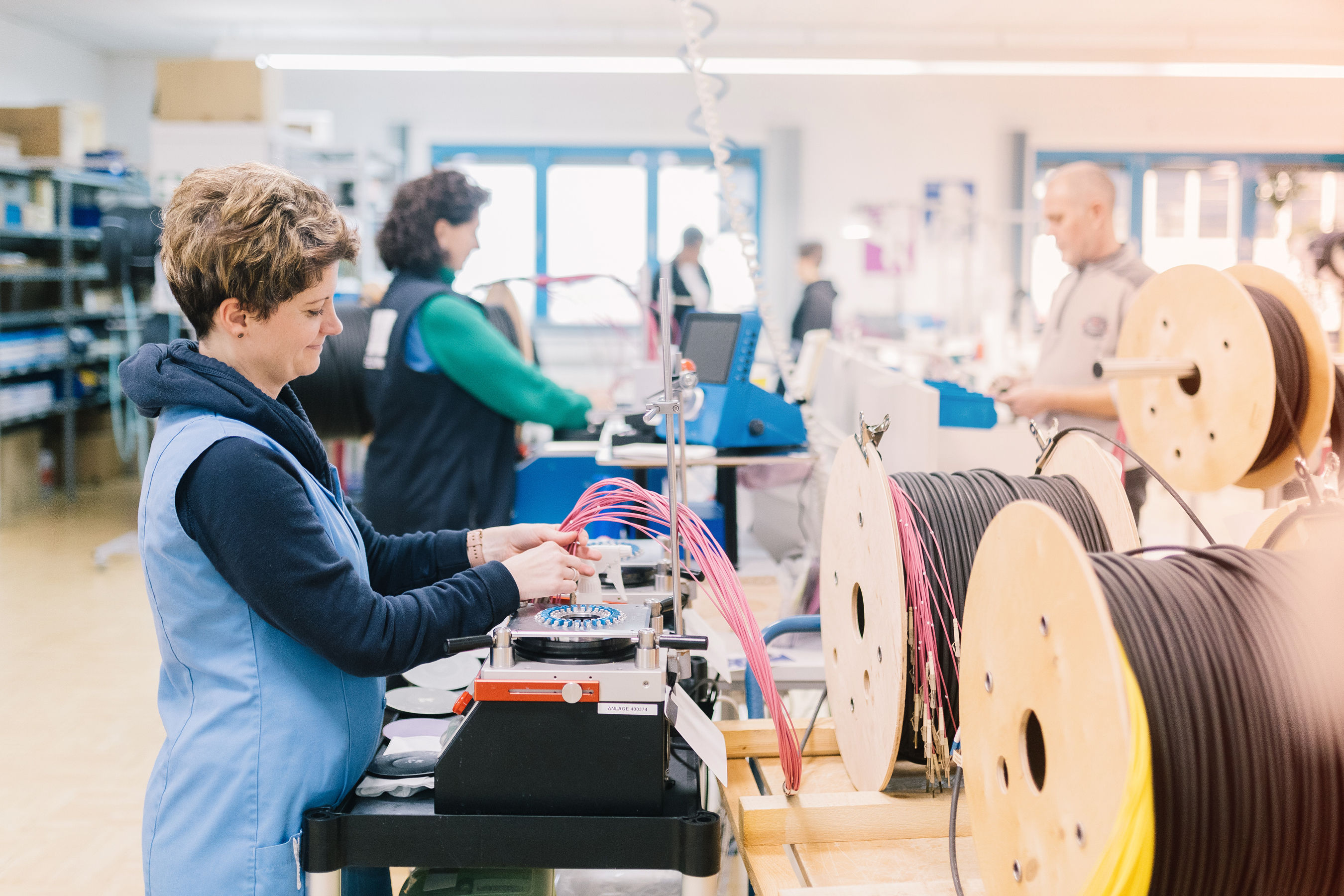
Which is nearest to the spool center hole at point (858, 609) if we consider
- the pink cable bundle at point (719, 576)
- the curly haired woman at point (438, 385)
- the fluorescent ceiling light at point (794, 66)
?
the pink cable bundle at point (719, 576)

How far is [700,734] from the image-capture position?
1163mm

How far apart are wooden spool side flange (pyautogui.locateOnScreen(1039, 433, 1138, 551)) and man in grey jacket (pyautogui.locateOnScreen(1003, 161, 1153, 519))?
131cm

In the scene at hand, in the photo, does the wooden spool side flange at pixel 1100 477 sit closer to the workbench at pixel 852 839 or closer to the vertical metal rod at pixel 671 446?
the workbench at pixel 852 839

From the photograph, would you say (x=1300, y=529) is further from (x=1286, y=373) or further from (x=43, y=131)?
(x=43, y=131)

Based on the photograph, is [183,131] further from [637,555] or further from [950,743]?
[950,743]

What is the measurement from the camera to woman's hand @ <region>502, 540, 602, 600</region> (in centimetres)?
123

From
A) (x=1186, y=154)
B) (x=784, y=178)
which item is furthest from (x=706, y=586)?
(x=1186, y=154)

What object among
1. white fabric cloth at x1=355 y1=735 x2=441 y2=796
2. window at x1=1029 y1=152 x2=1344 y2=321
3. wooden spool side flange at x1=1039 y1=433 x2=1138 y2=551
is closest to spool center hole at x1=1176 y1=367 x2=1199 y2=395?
wooden spool side flange at x1=1039 y1=433 x2=1138 y2=551

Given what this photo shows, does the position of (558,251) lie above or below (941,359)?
above

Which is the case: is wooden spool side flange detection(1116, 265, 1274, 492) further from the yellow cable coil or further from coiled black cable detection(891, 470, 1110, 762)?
the yellow cable coil

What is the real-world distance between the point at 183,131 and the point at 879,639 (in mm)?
5983

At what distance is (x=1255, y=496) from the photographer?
625cm

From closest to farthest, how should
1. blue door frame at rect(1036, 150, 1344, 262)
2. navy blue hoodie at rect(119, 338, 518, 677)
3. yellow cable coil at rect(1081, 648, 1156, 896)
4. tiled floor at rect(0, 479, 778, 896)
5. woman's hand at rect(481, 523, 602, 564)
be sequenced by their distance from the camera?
1. yellow cable coil at rect(1081, 648, 1156, 896)
2. navy blue hoodie at rect(119, 338, 518, 677)
3. woman's hand at rect(481, 523, 602, 564)
4. tiled floor at rect(0, 479, 778, 896)
5. blue door frame at rect(1036, 150, 1344, 262)

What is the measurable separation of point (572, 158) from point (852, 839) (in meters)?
9.45
